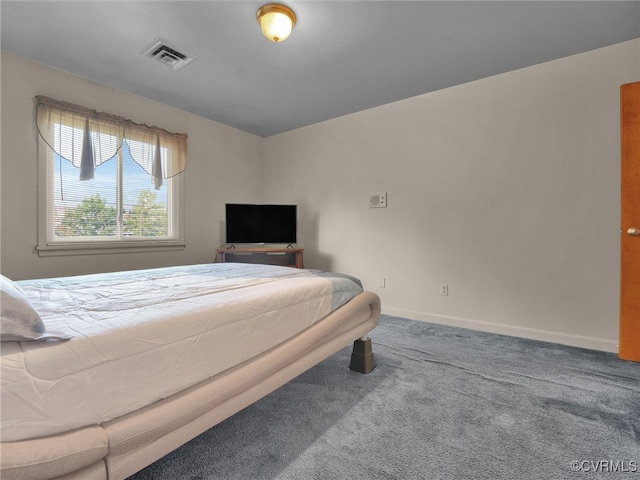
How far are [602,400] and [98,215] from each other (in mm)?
4157

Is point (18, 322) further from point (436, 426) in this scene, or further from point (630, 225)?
point (630, 225)

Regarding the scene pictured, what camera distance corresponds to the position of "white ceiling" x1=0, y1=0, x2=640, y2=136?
78.7 inches

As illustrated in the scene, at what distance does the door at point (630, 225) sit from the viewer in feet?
6.98

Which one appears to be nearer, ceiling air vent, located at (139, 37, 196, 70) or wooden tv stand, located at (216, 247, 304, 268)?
ceiling air vent, located at (139, 37, 196, 70)

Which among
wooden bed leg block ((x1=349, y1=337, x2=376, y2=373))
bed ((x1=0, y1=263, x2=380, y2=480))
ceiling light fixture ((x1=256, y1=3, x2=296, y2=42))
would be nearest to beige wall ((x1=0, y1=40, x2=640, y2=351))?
wooden bed leg block ((x1=349, y1=337, x2=376, y2=373))

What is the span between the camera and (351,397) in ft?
5.58

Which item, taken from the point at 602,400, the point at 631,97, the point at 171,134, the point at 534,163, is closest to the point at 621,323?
the point at 602,400

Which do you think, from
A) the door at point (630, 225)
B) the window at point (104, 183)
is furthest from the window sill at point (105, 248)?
the door at point (630, 225)

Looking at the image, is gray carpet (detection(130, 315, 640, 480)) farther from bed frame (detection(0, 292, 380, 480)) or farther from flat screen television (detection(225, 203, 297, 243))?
flat screen television (detection(225, 203, 297, 243))

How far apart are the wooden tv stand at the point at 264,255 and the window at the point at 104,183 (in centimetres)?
57

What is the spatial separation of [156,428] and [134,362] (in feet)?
0.68

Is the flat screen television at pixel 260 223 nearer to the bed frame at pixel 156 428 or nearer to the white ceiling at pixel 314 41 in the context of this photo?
the white ceiling at pixel 314 41

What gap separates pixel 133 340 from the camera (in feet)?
2.97

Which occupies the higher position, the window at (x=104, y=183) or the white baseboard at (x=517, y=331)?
the window at (x=104, y=183)
